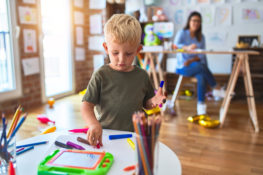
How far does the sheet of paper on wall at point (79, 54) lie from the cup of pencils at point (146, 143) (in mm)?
3420

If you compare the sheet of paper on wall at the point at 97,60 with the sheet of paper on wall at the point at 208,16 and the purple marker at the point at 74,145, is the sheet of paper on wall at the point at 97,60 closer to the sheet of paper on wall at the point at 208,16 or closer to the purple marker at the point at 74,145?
the sheet of paper on wall at the point at 208,16

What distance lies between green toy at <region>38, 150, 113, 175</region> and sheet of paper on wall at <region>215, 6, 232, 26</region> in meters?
3.74

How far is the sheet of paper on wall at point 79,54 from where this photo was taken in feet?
12.2

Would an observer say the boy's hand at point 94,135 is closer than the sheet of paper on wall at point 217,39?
Yes

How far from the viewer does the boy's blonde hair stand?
2.62 feet

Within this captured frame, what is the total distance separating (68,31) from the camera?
3.56 m

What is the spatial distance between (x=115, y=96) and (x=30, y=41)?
2369mm

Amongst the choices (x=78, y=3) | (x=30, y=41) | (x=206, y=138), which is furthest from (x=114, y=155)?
(x=78, y=3)

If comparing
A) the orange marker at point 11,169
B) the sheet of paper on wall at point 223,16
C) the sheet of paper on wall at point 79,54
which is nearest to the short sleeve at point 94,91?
the orange marker at point 11,169

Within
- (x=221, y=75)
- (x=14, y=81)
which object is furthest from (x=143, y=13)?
(x=14, y=81)

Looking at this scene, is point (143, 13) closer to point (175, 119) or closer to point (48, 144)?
point (175, 119)

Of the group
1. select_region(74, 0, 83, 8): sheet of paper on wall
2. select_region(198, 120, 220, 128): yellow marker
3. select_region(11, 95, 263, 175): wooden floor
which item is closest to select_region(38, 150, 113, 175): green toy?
select_region(11, 95, 263, 175): wooden floor

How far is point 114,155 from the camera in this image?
61 cm

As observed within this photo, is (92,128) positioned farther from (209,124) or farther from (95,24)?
(95,24)
